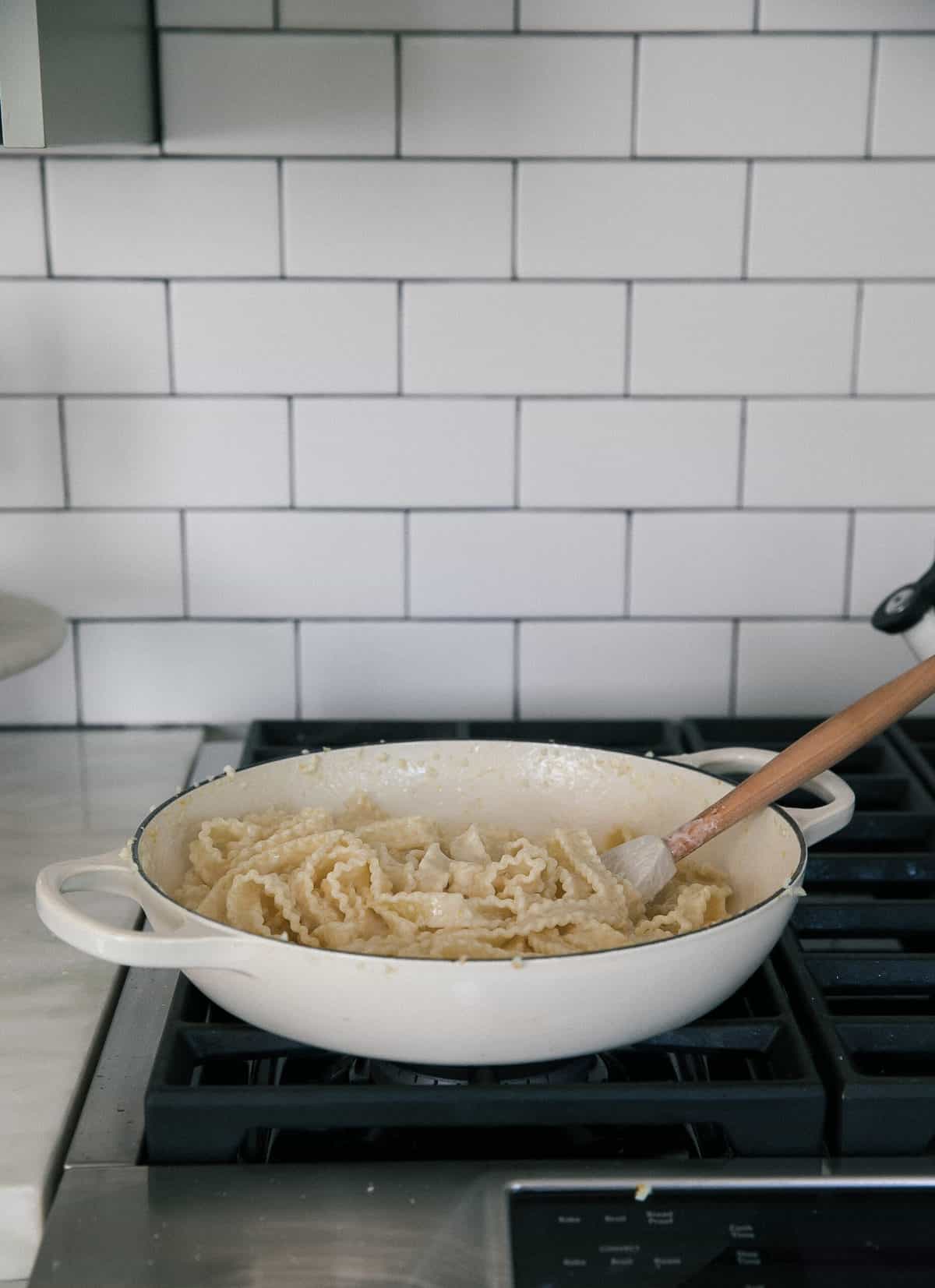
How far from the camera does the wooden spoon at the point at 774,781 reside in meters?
0.79

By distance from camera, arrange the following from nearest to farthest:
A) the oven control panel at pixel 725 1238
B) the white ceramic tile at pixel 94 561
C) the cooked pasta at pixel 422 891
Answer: the oven control panel at pixel 725 1238 → the cooked pasta at pixel 422 891 → the white ceramic tile at pixel 94 561

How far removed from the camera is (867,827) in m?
0.97

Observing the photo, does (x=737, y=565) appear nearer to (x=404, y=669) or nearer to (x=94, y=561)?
(x=404, y=669)

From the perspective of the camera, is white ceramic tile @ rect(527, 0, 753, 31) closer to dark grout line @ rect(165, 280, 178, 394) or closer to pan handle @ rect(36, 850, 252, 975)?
dark grout line @ rect(165, 280, 178, 394)

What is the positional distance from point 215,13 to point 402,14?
0.15 metres

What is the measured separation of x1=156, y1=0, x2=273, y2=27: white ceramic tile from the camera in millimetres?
1075

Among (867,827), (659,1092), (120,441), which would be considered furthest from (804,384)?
(659,1092)

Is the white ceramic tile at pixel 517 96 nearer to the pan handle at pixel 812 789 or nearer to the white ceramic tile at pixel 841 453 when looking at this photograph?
the white ceramic tile at pixel 841 453

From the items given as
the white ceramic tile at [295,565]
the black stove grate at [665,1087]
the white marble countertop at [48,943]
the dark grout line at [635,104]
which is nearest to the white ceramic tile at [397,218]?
the dark grout line at [635,104]

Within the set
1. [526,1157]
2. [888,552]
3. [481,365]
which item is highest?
→ [481,365]

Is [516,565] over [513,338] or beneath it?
beneath

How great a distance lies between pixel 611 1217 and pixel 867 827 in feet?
1.45

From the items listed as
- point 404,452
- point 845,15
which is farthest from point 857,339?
point 404,452

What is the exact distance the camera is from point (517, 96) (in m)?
1.09
